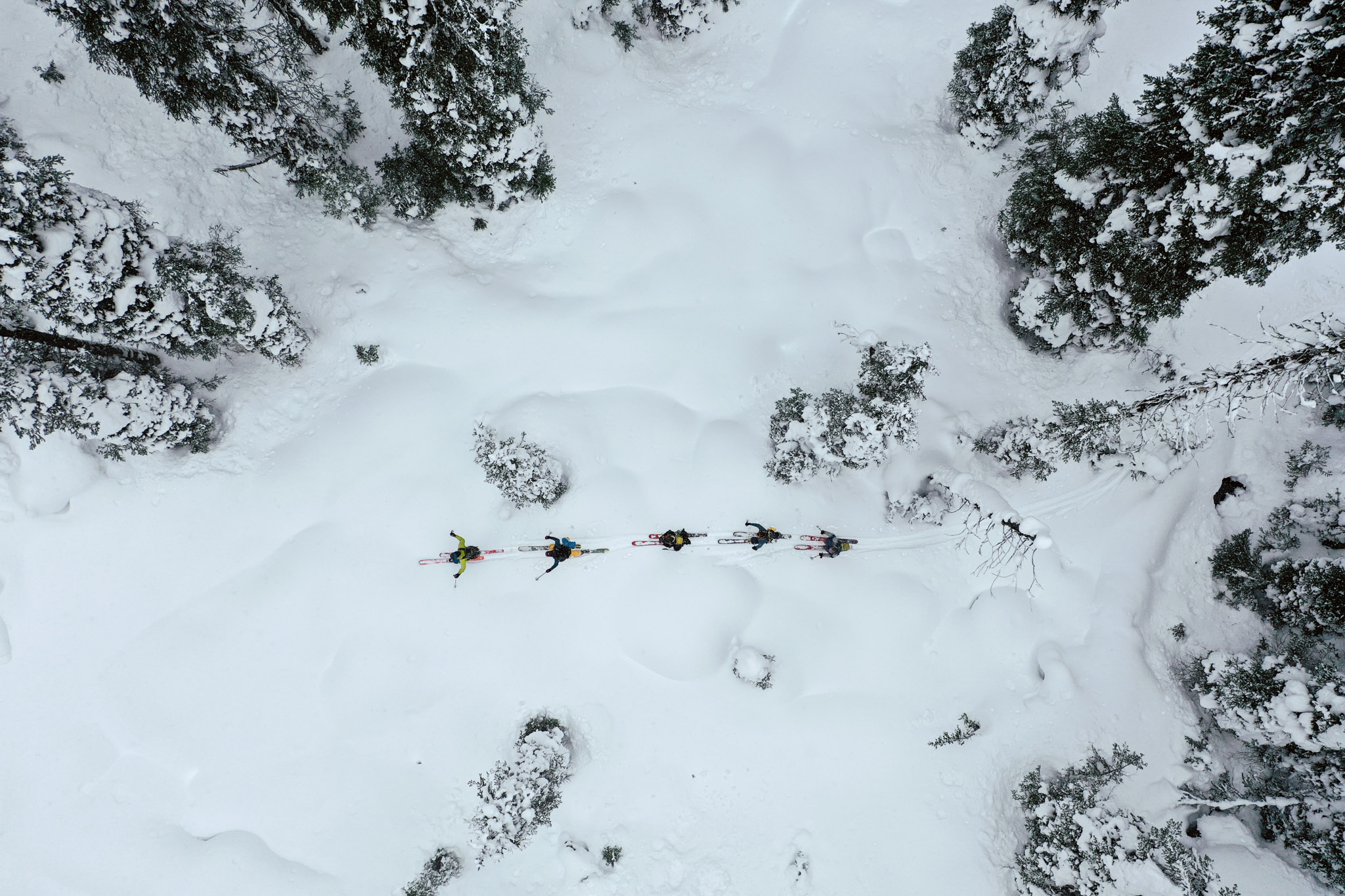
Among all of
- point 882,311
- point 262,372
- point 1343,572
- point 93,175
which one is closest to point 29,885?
point 262,372

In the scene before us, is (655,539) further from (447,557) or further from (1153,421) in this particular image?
(1153,421)

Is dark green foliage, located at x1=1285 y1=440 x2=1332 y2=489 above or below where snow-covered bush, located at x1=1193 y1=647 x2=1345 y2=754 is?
above

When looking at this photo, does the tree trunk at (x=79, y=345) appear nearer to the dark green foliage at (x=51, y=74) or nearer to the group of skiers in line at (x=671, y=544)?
the dark green foliage at (x=51, y=74)

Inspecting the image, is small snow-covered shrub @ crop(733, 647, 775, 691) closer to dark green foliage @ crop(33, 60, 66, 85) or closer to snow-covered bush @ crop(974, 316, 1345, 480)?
snow-covered bush @ crop(974, 316, 1345, 480)

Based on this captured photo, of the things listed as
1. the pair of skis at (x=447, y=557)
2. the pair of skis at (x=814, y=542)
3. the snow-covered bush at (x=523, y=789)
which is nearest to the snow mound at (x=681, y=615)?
the pair of skis at (x=814, y=542)

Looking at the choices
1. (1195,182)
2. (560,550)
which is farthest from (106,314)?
(1195,182)

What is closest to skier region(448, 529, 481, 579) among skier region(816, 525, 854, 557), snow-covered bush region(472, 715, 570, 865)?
snow-covered bush region(472, 715, 570, 865)
